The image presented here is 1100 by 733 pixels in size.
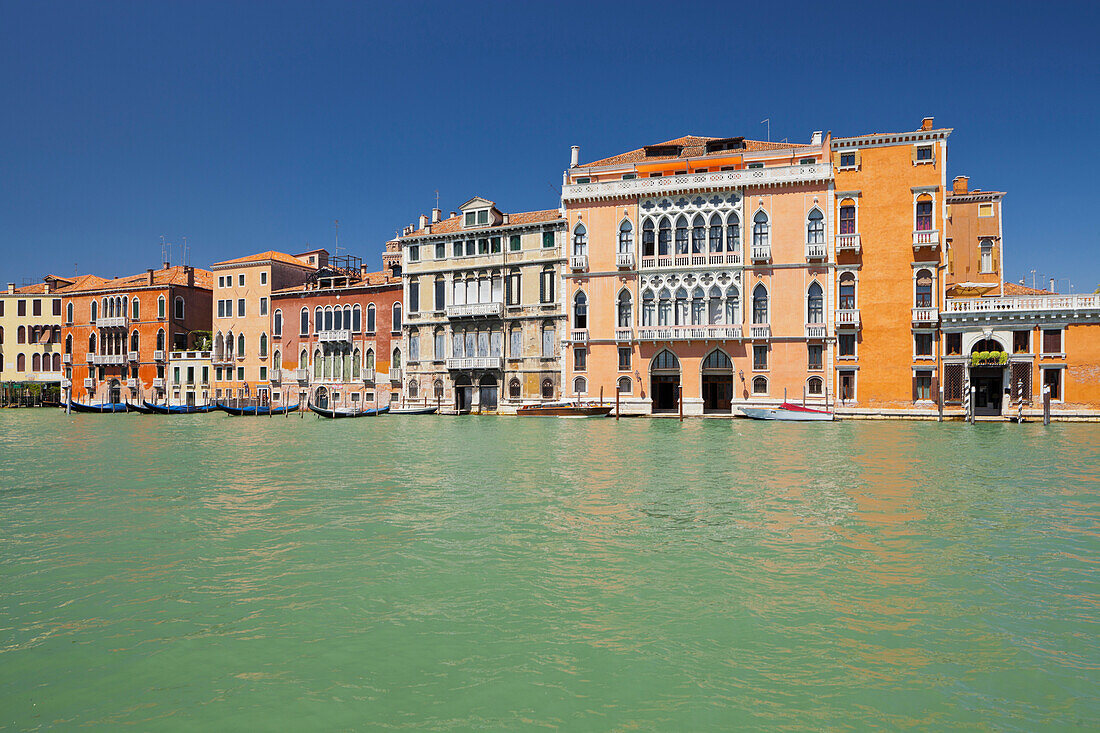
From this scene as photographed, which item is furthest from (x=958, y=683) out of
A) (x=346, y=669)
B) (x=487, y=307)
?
(x=487, y=307)

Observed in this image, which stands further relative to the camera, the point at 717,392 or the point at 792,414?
the point at 717,392

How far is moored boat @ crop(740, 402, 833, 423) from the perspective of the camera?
2506cm

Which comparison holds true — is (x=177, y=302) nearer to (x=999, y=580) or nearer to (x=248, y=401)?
(x=248, y=401)

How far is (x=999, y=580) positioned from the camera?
5.73 metres

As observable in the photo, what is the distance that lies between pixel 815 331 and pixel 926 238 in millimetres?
5143

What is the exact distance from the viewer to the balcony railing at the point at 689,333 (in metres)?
28.0

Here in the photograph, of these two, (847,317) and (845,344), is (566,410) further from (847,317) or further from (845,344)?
(847,317)

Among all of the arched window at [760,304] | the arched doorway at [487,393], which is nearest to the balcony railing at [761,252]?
the arched window at [760,304]

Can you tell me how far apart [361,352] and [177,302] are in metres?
12.7

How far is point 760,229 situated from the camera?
Answer: 1110 inches

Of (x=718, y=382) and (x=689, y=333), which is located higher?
(x=689, y=333)

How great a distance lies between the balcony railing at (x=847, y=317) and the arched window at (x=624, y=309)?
26.8ft

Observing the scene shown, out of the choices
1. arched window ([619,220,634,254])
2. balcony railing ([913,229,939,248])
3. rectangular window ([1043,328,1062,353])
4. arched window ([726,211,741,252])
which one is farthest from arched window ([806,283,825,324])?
rectangular window ([1043,328,1062,353])

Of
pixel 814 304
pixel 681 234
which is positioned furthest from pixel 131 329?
pixel 814 304
